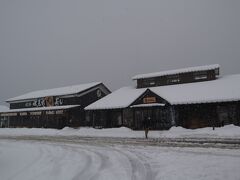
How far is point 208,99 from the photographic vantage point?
27.1 m

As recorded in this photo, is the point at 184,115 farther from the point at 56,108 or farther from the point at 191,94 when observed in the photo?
the point at 56,108

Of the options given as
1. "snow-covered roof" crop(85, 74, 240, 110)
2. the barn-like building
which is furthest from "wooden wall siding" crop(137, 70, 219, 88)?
"snow-covered roof" crop(85, 74, 240, 110)

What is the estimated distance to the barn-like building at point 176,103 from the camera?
27645mm

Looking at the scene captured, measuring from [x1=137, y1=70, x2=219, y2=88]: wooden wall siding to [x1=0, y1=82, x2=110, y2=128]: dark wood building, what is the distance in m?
8.82

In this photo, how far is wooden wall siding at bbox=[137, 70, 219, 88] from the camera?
34750 mm

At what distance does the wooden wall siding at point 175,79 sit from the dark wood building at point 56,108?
347 inches

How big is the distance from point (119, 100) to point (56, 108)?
11213mm

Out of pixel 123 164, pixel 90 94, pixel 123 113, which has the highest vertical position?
pixel 90 94

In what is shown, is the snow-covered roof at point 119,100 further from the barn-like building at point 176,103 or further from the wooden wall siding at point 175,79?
the wooden wall siding at point 175,79

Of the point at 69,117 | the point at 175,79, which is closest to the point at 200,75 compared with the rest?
the point at 175,79

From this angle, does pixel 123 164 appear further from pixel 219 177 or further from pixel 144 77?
pixel 144 77

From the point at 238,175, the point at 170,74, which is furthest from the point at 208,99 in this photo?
the point at 238,175

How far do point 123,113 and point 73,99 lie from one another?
11252mm

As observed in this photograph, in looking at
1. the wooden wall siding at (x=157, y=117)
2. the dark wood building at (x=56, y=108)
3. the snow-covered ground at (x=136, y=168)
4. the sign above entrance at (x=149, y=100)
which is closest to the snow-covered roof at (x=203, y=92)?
the sign above entrance at (x=149, y=100)
